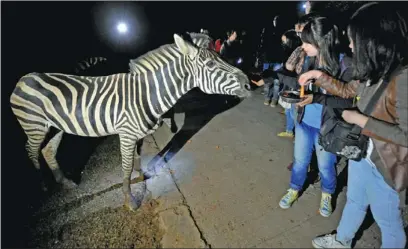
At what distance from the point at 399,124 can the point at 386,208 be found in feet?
2.48

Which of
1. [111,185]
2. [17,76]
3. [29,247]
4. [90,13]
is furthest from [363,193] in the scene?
[90,13]

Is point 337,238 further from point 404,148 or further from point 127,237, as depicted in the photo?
point 127,237

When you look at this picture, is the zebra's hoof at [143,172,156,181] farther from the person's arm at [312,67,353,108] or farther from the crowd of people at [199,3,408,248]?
the person's arm at [312,67,353,108]

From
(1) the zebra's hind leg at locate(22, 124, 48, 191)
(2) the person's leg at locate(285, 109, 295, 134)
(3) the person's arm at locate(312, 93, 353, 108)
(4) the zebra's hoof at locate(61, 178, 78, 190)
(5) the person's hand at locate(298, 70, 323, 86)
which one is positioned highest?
(5) the person's hand at locate(298, 70, 323, 86)

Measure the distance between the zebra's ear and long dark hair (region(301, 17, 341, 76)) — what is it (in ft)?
4.41

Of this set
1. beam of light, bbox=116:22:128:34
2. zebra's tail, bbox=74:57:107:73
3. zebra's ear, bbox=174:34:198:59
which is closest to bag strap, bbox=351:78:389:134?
zebra's ear, bbox=174:34:198:59

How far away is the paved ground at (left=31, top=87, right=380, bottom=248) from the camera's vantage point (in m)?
2.91

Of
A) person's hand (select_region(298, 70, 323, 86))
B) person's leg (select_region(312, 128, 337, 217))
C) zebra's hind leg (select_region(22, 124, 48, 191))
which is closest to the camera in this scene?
person's hand (select_region(298, 70, 323, 86))

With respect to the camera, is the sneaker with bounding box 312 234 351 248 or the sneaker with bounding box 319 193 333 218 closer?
the sneaker with bounding box 312 234 351 248

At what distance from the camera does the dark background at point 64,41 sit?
3826 mm

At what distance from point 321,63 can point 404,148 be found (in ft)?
4.14

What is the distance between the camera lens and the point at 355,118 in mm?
1846

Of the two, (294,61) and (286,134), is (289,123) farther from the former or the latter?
(294,61)

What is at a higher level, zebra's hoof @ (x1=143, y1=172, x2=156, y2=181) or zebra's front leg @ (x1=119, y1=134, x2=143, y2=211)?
zebra's front leg @ (x1=119, y1=134, x2=143, y2=211)
